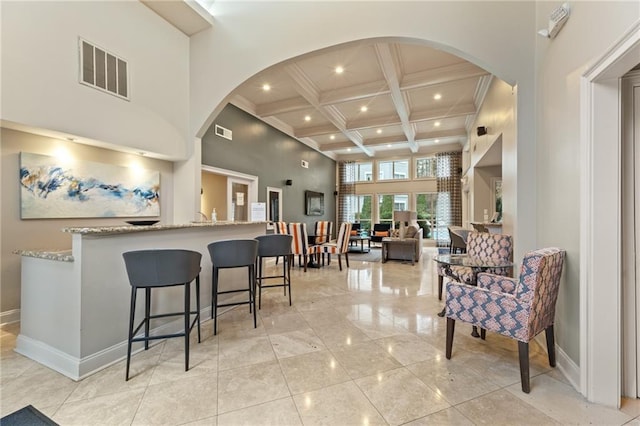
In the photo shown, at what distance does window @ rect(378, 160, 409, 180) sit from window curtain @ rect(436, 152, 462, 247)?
3.98 feet

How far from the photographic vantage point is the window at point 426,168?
10.2m

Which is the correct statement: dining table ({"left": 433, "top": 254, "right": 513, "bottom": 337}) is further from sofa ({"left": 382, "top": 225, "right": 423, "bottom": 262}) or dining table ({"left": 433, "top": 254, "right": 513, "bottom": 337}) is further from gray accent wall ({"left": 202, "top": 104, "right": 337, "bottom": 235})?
gray accent wall ({"left": 202, "top": 104, "right": 337, "bottom": 235})

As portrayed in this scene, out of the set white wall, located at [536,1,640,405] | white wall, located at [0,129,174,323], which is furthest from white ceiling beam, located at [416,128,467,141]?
white wall, located at [0,129,174,323]

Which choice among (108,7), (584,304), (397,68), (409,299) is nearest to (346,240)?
(409,299)

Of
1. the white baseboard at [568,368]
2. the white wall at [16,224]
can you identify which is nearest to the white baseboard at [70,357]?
the white wall at [16,224]

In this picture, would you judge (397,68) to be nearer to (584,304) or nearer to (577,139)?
Result: (577,139)

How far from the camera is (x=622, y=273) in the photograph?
1738 millimetres

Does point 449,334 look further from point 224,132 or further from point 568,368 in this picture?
point 224,132

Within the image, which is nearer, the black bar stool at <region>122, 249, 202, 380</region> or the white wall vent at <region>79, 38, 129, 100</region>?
the black bar stool at <region>122, 249, 202, 380</region>

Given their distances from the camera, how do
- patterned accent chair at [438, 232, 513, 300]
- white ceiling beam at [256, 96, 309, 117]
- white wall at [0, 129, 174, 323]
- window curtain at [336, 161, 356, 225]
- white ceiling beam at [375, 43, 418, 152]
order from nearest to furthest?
white wall at [0, 129, 174, 323] < patterned accent chair at [438, 232, 513, 300] < white ceiling beam at [375, 43, 418, 152] < white ceiling beam at [256, 96, 309, 117] < window curtain at [336, 161, 356, 225]

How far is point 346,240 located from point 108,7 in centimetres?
525

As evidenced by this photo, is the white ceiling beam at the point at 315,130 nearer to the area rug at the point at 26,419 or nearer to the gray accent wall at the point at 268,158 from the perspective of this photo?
the gray accent wall at the point at 268,158

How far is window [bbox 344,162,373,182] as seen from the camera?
37.0 feet

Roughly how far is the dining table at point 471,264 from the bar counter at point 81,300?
2.95 m
